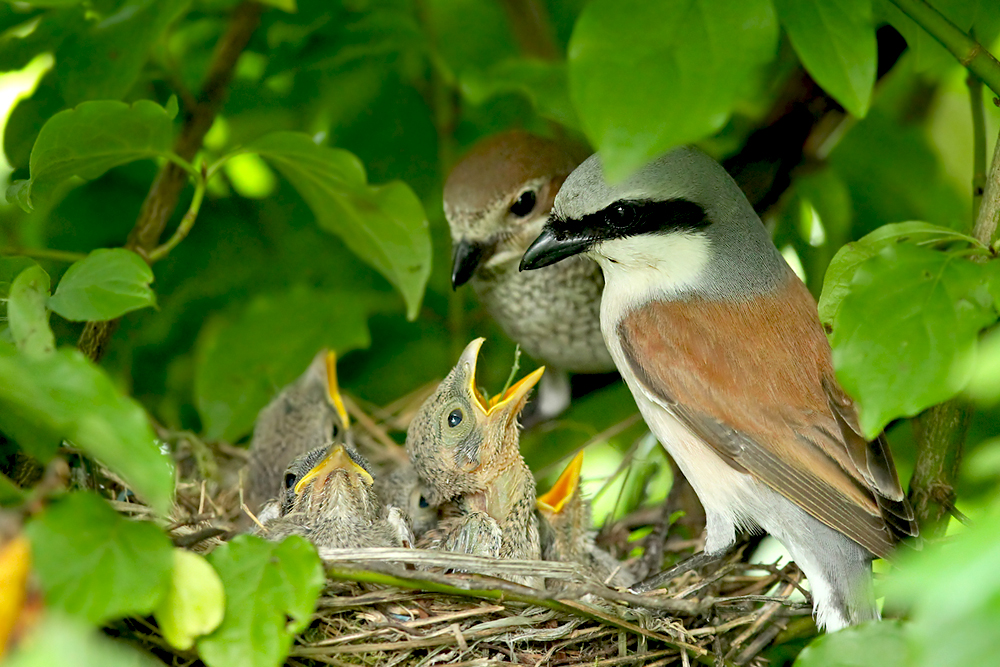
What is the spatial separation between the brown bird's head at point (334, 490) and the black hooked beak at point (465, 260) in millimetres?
719

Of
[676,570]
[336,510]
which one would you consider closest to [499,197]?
[336,510]

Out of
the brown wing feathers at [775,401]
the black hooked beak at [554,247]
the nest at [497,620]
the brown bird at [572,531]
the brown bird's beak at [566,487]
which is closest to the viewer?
the nest at [497,620]

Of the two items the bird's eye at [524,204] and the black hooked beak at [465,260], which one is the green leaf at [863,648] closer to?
the black hooked beak at [465,260]

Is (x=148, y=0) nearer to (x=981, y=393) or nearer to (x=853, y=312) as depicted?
(x=853, y=312)

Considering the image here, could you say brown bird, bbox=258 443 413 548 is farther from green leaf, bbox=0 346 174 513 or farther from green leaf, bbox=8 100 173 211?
green leaf, bbox=0 346 174 513

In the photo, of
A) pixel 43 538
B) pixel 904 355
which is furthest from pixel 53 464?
pixel 904 355

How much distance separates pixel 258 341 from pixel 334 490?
77 cm

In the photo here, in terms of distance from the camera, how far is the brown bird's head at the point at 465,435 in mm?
2588

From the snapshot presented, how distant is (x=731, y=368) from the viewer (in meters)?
2.32

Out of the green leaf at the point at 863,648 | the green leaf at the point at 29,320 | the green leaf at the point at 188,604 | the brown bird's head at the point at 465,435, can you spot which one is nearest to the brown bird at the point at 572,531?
the brown bird's head at the point at 465,435

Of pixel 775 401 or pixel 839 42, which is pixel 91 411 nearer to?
pixel 839 42

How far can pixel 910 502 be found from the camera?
7.35 feet

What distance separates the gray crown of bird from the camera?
2211mm

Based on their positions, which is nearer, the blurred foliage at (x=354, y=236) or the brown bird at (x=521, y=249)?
the blurred foliage at (x=354, y=236)
